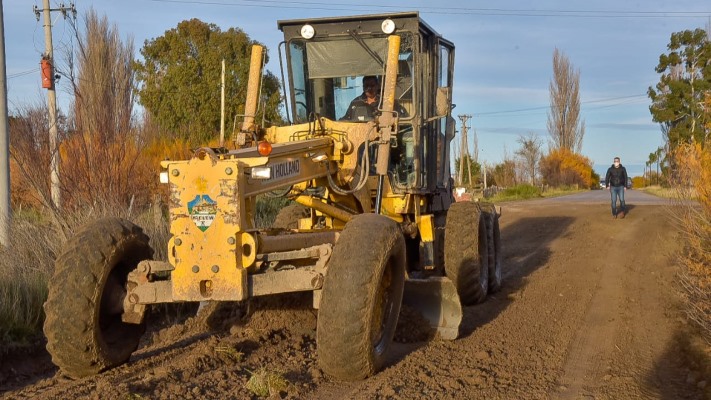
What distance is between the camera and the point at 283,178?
6.45 meters

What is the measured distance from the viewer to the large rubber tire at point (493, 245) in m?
10.2

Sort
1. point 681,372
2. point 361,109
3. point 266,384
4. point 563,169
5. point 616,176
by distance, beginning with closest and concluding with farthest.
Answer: point 266,384
point 681,372
point 361,109
point 616,176
point 563,169

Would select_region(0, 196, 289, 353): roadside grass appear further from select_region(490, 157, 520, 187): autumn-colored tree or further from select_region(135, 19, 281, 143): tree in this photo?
select_region(490, 157, 520, 187): autumn-colored tree

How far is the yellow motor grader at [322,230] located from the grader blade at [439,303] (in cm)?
1

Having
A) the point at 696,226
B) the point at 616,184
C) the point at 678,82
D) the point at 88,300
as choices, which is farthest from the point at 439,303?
the point at 678,82

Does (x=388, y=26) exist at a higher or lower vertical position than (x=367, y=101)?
higher

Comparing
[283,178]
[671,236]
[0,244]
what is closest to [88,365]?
[283,178]

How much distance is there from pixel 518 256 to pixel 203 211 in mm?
9841

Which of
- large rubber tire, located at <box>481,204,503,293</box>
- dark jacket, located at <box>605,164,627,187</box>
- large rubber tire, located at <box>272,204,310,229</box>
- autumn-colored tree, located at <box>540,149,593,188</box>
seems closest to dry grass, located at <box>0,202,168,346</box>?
large rubber tire, located at <box>272,204,310,229</box>

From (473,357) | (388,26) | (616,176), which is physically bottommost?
(473,357)

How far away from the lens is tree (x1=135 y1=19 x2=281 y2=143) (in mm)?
26844

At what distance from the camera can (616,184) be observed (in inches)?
808

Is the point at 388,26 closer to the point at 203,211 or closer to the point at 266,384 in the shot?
the point at 203,211

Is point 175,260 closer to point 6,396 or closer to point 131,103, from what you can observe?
point 6,396
